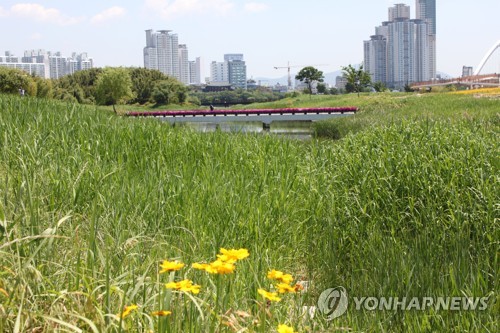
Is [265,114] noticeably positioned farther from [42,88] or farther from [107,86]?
[42,88]

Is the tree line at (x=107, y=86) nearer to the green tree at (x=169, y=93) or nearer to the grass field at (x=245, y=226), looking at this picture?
the green tree at (x=169, y=93)

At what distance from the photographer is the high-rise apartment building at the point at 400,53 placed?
607 feet

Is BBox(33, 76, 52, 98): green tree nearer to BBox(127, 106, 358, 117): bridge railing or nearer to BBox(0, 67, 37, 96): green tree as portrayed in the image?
BBox(0, 67, 37, 96): green tree

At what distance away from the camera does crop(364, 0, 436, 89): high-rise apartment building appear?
185000 mm

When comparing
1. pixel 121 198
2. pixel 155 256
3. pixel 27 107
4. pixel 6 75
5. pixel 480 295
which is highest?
pixel 6 75

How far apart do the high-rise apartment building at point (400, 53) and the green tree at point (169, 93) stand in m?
136

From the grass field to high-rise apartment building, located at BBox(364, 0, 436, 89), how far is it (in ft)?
595

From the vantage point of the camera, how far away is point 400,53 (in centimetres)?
18838

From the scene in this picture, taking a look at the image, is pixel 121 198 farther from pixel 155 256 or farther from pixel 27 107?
pixel 27 107

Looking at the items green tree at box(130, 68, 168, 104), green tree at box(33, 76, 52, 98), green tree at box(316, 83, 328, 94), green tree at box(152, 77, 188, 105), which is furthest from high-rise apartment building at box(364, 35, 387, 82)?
green tree at box(33, 76, 52, 98)

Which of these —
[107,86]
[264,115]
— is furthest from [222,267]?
[107,86]

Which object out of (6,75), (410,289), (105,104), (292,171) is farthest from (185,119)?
(410,289)

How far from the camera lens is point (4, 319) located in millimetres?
2559

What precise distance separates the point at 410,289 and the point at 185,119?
26304 mm
